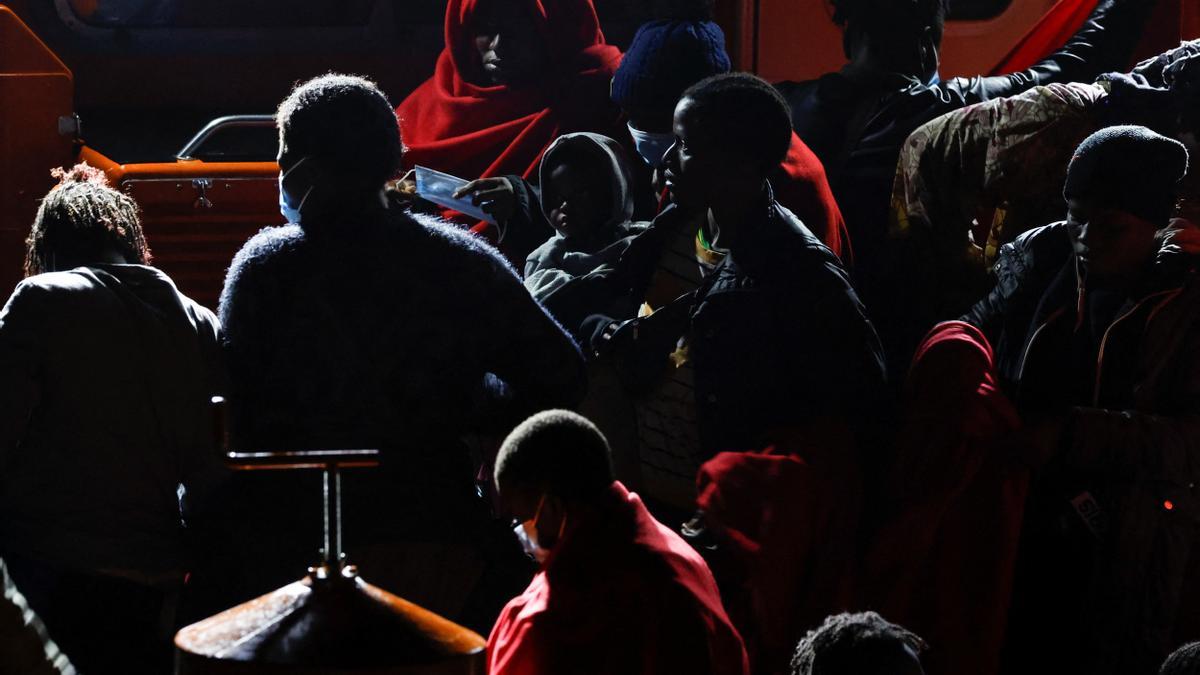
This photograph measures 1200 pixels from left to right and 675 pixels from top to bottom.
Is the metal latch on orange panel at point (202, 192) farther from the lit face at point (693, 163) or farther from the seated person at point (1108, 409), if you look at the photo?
the seated person at point (1108, 409)

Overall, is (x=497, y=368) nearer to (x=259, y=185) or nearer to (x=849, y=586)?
(x=849, y=586)

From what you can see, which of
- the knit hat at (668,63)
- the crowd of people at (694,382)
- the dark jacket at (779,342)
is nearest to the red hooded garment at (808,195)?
the crowd of people at (694,382)

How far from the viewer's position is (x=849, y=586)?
3.47 meters

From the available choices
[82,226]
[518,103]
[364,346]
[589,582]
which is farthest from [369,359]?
[518,103]

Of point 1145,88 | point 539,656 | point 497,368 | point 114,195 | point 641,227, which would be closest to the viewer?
point 539,656

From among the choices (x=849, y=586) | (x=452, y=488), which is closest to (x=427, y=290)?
(x=452, y=488)

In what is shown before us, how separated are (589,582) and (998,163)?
5.49ft

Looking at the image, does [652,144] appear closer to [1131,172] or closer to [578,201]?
[578,201]

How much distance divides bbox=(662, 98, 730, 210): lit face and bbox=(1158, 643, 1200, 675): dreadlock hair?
1416 millimetres

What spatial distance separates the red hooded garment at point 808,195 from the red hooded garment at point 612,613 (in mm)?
1212

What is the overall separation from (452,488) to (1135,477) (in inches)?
57.6

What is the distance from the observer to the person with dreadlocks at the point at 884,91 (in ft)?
13.5

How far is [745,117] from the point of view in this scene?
365cm

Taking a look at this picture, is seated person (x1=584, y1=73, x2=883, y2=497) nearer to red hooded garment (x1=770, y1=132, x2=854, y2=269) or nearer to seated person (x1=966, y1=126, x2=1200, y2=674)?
red hooded garment (x1=770, y1=132, x2=854, y2=269)
